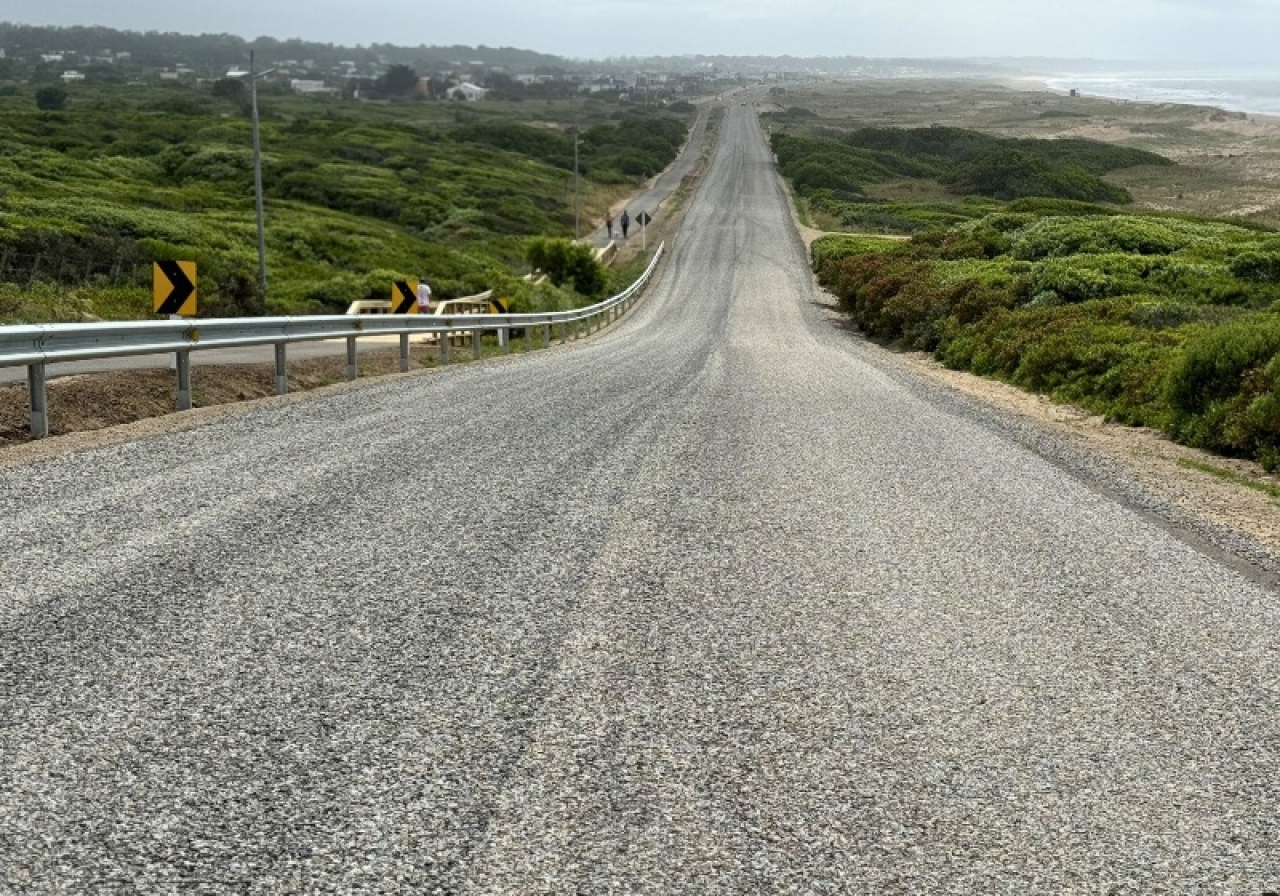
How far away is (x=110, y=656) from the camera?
18.4 ft

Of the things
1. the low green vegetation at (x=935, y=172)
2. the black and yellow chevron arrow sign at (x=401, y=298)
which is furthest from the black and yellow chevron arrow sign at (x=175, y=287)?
the low green vegetation at (x=935, y=172)

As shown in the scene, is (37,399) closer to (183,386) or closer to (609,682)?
(183,386)

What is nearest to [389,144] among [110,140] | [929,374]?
[110,140]

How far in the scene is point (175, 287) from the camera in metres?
17.0

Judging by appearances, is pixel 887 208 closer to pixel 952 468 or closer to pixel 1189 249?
pixel 1189 249

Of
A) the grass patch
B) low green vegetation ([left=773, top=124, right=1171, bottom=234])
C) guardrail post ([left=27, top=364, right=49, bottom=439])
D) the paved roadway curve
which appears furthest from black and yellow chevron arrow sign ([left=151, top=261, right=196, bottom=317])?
low green vegetation ([left=773, top=124, right=1171, bottom=234])

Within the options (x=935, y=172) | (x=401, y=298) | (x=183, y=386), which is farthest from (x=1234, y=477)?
(x=935, y=172)

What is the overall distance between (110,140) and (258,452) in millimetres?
99194

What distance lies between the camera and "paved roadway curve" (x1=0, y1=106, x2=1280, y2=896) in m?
4.12

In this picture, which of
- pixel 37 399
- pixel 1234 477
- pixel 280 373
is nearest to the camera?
pixel 37 399

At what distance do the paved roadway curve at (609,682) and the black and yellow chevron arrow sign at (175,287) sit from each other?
6.18 metres

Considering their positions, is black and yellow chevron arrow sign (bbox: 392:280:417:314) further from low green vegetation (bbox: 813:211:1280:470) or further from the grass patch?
the grass patch

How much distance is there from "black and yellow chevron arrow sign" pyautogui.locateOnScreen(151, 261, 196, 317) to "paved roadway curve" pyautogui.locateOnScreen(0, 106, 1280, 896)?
20.3 feet

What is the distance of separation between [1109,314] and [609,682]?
75.7 feet
